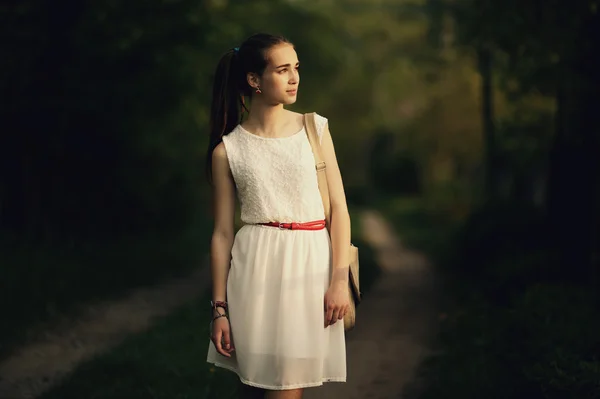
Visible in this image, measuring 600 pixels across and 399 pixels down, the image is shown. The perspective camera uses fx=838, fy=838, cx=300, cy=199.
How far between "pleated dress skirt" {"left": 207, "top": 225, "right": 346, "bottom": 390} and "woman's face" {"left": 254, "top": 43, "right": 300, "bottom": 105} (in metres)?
0.57

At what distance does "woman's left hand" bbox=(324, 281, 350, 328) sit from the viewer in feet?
11.6

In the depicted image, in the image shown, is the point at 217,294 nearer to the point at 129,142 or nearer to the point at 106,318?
the point at 106,318

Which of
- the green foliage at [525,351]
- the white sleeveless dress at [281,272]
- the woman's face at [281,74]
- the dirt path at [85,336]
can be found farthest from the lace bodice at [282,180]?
the dirt path at [85,336]

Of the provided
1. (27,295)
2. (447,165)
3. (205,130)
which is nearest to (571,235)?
(27,295)

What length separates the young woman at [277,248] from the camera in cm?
354

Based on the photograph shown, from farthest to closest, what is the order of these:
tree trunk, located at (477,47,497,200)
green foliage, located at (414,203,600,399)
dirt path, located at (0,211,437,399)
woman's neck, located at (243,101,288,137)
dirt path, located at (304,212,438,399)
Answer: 1. tree trunk, located at (477,47,497,200)
2. dirt path, located at (0,211,437,399)
3. dirt path, located at (304,212,438,399)
4. green foliage, located at (414,203,600,399)
5. woman's neck, located at (243,101,288,137)

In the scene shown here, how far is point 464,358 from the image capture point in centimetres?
725

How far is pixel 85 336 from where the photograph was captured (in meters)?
9.02

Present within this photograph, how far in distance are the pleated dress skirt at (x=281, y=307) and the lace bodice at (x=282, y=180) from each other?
8cm

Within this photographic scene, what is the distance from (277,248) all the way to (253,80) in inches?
28.5

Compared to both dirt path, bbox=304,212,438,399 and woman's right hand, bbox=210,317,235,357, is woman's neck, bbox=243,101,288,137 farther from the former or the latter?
dirt path, bbox=304,212,438,399

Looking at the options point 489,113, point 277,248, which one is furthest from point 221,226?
point 489,113

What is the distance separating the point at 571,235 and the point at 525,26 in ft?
8.27

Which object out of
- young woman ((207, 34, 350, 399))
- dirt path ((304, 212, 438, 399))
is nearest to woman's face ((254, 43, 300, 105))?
young woman ((207, 34, 350, 399))
